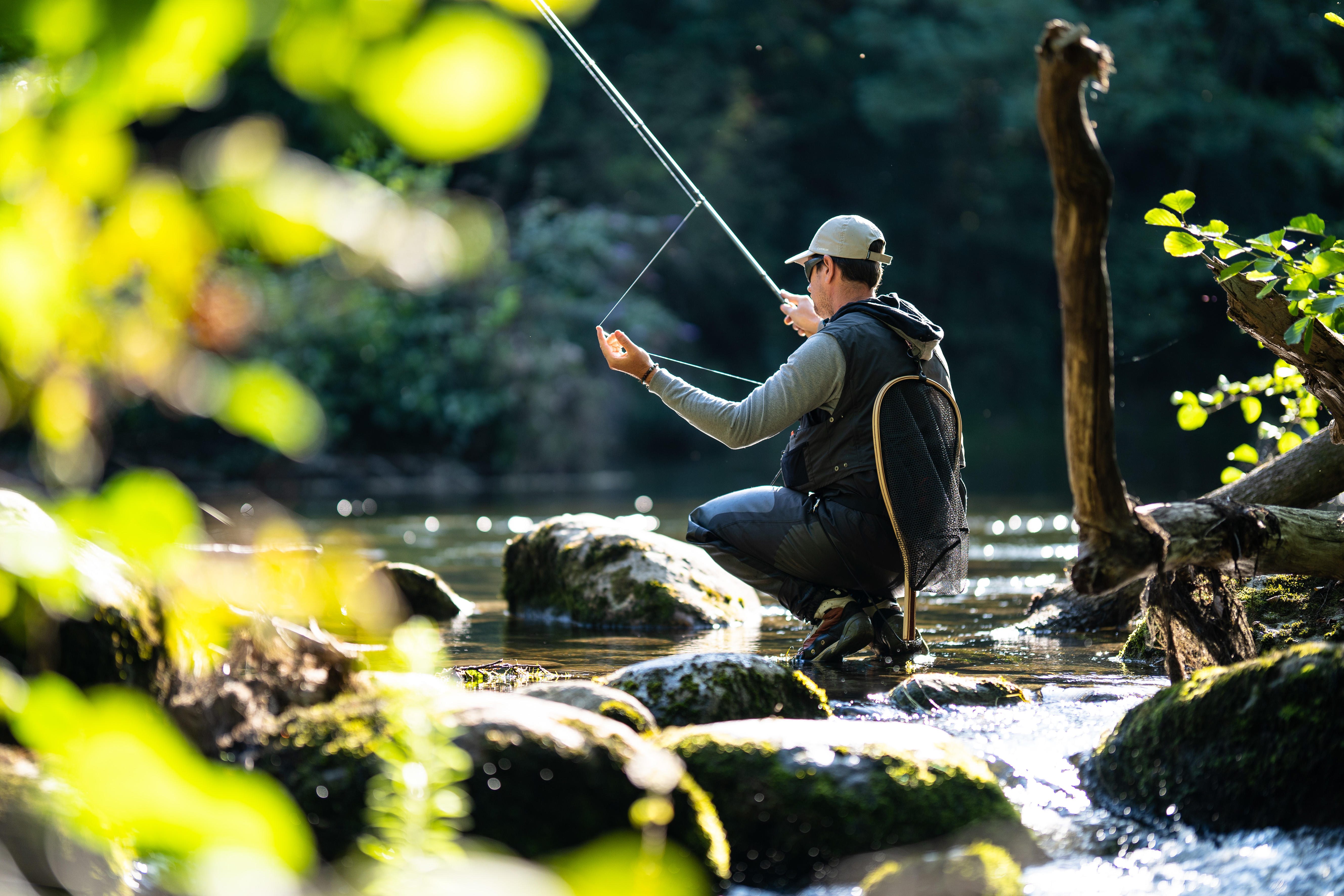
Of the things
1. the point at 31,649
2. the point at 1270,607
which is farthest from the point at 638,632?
the point at 31,649

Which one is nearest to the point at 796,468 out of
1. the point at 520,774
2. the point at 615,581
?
the point at 615,581

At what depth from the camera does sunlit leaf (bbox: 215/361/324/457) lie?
69cm

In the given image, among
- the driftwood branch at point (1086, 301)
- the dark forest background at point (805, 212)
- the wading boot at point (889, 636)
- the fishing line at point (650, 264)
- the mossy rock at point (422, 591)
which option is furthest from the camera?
the dark forest background at point (805, 212)

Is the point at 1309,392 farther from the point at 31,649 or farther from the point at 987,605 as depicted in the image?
the point at 31,649

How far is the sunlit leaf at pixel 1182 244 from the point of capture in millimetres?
3754

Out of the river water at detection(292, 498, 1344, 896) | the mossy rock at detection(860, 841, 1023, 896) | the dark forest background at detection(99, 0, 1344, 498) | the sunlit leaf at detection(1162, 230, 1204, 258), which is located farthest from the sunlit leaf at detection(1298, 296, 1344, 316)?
the dark forest background at detection(99, 0, 1344, 498)

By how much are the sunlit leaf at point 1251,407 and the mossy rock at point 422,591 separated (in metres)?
4.09

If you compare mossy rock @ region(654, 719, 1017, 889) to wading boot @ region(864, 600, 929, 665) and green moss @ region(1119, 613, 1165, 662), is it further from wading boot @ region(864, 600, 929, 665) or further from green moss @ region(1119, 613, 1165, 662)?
green moss @ region(1119, 613, 1165, 662)

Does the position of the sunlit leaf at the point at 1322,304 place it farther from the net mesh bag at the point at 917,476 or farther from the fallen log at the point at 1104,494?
the net mesh bag at the point at 917,476

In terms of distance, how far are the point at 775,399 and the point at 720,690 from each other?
1175 millimetres

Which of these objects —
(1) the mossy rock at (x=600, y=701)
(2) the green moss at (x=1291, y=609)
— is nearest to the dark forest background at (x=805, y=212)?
(2) the green moss at (x=1291, y=609)

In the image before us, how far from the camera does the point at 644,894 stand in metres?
0.70

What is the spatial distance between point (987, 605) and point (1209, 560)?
3.30 metres

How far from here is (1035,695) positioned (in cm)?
407
